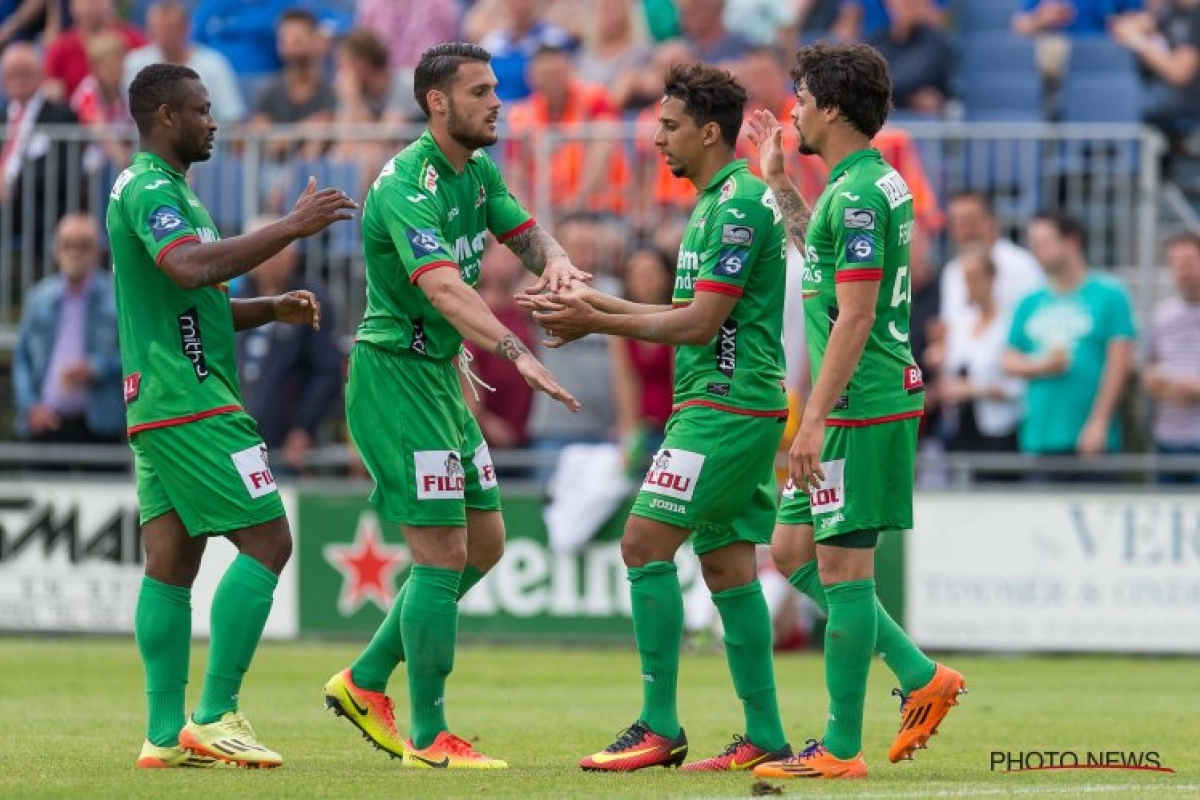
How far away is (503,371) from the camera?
16.8 meters

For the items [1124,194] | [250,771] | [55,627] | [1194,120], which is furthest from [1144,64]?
[250,771]

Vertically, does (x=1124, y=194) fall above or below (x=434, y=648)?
above

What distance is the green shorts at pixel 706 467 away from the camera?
8.95 m

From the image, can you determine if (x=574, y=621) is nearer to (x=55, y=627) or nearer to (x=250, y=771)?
(x=55, y=627)

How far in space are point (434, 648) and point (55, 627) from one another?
8.65 metres

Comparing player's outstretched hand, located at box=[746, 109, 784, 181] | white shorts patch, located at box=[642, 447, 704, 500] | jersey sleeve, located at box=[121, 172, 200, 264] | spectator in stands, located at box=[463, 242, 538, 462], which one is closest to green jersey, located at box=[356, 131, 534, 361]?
jersey sleeve, located at box=[121, 172, 200, 264]

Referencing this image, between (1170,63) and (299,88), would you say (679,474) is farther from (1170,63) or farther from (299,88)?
(1170,63)

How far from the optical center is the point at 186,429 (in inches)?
351

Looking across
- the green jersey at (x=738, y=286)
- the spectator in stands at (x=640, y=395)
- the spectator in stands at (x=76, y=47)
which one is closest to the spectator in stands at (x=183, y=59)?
the spectator in stands at (x=76, y=47)

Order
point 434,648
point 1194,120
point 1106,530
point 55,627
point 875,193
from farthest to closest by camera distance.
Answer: point 1194,120, point 55,627, point 1106,530, point 434,648, point 875,193

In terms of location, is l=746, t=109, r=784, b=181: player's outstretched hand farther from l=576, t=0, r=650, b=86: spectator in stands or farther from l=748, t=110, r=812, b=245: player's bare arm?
l=576, t=0, r=650, b=86: spectator in stands

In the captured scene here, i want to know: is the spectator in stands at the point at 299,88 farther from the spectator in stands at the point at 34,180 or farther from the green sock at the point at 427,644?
the green sock at the point at 427,644

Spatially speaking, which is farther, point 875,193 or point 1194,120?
point 1194,120

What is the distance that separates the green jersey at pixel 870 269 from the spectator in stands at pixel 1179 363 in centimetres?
779
